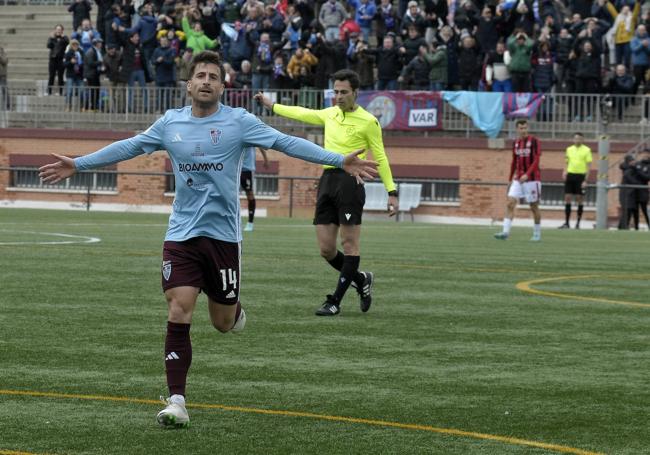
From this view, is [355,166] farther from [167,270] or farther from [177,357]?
[177,357]

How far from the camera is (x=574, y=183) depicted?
36.3m

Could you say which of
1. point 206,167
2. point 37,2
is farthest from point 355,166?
point 37,2

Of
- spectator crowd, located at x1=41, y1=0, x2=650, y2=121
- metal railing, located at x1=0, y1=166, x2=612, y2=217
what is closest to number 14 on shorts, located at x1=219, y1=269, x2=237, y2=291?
spectator crowd, located at x1=41, y1=0, x2=650, y2=121

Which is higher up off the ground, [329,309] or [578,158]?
[578,158]

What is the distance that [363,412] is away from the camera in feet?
28.4

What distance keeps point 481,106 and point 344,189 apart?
25.3 metres

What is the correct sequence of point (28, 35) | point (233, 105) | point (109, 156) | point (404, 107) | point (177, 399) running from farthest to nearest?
1. point (28, 35)
2. point (233, 105)
3. point (404, 107)
4. point (109, 156)
5. point (177, 399)

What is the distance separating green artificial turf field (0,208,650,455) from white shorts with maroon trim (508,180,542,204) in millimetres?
8085

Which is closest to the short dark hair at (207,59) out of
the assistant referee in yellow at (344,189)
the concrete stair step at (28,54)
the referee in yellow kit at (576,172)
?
the assistant referee in yellow at (344,189)

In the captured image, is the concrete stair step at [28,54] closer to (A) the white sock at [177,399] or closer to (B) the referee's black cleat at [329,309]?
(B) the referee's black cleat at [329,309]

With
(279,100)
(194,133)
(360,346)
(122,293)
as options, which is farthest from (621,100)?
(194,133)

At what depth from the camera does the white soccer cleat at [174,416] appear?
7.96 metres

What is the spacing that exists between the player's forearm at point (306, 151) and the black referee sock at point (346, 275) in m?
5.38

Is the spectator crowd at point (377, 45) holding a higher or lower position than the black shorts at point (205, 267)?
higher
